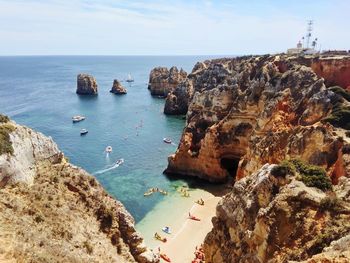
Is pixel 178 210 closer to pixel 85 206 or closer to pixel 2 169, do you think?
pixel 85 206

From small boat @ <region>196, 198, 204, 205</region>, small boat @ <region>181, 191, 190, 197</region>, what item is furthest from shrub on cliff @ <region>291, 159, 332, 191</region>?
small boat @ <region>181, 191, 190, 197</region>

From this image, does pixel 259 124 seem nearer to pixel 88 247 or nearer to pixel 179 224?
pixel 179 224

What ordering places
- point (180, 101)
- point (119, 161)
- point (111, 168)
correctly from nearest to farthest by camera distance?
1. point (111, 168)
2. point (119, 161)
3. point (180, 101)

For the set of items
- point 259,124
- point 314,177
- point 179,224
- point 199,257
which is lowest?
point 179,224

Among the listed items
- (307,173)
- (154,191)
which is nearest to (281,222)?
(307,173)

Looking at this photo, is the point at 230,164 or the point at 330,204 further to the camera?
the point at 230,164

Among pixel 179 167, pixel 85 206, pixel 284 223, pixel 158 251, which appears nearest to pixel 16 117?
pixel 179 167

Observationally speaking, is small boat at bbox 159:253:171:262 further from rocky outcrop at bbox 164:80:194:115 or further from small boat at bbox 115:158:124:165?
rocky outcrop at bbox 164:80:194:115
